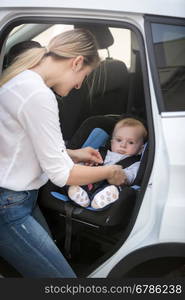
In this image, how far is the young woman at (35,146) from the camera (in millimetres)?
2029

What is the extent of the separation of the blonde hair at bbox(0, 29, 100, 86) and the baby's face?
2.60ft

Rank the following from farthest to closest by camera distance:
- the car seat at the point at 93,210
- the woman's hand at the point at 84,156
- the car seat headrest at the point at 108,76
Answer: the car seat headrest at the point at 108,76
the woman's hand at the point at 84,156
the car seat at the point at 93,210

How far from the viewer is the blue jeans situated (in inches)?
85.4

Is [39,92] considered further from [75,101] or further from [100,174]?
[75,101]

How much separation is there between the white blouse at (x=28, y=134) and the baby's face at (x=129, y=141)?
88 cm

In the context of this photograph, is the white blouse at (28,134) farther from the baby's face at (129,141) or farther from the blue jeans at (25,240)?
the baby's face at (129,141)

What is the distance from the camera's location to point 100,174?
7.29 feet

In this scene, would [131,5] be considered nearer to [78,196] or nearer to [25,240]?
[78,196]

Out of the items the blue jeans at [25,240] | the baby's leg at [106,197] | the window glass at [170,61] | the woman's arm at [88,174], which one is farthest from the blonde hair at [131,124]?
the blue jeans at [25,240]

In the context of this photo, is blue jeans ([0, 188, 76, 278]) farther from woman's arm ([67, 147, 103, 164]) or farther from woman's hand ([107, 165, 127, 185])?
woman's arm ([67, 147, 103, 164])

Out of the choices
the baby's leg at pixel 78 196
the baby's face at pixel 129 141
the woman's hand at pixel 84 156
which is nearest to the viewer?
the baby's leg at pixel 78 196

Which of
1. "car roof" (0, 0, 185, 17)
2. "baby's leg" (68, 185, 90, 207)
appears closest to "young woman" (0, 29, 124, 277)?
"car roof" (0, 0, 185, 17)

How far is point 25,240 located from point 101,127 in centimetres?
114

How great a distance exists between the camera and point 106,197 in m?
2.53
